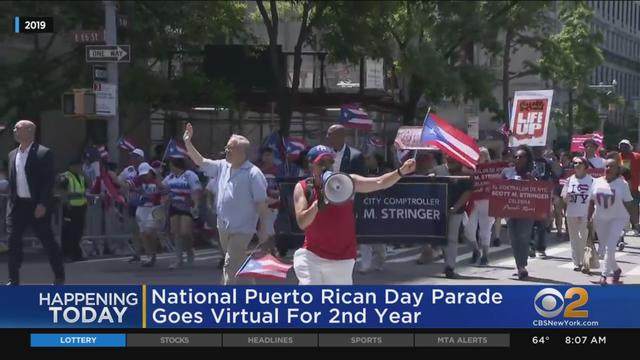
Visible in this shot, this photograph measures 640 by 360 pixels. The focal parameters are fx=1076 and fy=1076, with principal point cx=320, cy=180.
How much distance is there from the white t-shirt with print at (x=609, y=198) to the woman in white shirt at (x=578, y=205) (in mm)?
1087

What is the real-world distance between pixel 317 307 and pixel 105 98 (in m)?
12.9

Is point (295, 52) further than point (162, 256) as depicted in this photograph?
Yes

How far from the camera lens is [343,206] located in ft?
24.6

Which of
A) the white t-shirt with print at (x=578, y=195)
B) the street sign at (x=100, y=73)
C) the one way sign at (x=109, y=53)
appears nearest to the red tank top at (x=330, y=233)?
the white t-shirt with print at (x=578, y=195)

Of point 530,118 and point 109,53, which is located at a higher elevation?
point 109,53

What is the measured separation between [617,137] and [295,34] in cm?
2488

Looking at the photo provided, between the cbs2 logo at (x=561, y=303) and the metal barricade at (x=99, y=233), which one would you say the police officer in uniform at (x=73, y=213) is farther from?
the cbs2 logo at (x=561, y=303)

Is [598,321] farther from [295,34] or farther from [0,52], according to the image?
[295,34]

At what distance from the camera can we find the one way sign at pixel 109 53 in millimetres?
18000

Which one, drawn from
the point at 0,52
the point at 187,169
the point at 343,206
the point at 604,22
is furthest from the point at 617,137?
the point at 343,206

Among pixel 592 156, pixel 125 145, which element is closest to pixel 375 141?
pixel 125 145

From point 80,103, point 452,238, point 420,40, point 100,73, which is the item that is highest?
point 420,40

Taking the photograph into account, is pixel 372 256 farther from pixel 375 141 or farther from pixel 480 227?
pixel 375 141

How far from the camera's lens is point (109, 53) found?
1805 cm
